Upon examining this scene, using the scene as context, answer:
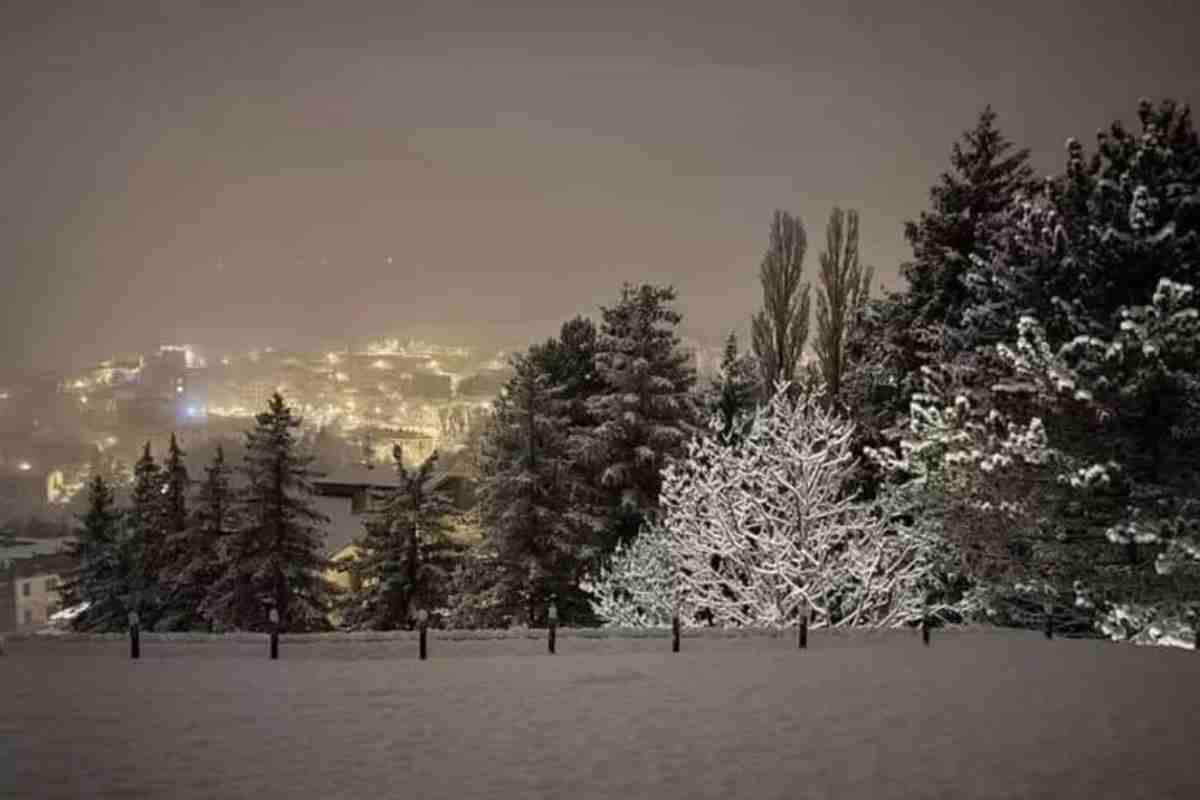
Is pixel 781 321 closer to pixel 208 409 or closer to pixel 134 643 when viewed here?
pixel 134 643

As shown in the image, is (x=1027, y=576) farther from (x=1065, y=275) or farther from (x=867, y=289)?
(x=867, y=289)

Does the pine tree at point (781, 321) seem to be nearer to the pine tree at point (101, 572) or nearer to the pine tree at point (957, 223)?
the pine tree at point (957, 223)

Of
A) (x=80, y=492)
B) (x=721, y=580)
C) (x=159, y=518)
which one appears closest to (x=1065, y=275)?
(x=721, y=580)

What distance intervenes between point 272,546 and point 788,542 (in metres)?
17.1

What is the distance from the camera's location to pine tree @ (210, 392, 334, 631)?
2933 cm

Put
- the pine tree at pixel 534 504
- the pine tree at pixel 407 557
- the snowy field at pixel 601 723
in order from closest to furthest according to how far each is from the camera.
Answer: the snowy field at pixel 601 723 → the pine tree at pixel 534 504 → the pine tree at pixel 407 557

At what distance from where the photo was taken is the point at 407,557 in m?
30.8

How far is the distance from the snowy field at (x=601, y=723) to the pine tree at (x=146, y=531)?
18.6m

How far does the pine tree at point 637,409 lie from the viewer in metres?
29.0

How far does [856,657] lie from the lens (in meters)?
16.8

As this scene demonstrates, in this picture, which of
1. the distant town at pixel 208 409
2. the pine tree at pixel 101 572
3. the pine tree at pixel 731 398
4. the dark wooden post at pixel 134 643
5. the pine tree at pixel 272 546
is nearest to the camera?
the dark wooden post at pixel 134 643

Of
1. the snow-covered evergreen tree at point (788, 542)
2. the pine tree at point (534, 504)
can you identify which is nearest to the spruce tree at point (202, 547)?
the pine tree at point (534, 504)

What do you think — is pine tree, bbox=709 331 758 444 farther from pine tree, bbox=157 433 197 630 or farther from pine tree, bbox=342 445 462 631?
pine tree, bbox=157 433 197 630

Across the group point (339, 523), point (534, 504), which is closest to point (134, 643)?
point (534, 504)
